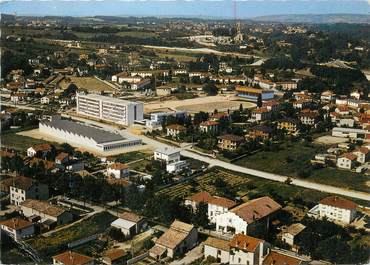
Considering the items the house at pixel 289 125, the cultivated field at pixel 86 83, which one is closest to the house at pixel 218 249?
the house at pixel 289 125

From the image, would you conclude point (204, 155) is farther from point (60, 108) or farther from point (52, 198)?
point (60, 108)

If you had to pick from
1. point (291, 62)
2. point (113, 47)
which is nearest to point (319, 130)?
point (291, 62)

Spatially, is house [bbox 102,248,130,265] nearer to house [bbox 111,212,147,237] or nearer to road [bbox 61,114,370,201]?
house [bbox 111,212,147,237]

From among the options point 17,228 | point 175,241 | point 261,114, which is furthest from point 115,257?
point 261,114

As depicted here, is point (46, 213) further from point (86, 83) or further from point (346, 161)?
point (86, 83)

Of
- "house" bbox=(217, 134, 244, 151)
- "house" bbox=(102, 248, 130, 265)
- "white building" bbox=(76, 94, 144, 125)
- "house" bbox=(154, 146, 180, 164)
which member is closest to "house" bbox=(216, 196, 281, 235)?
"house" bbox=(102, 248, 130, 265)

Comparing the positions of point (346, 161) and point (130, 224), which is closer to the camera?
point (130, 224)
